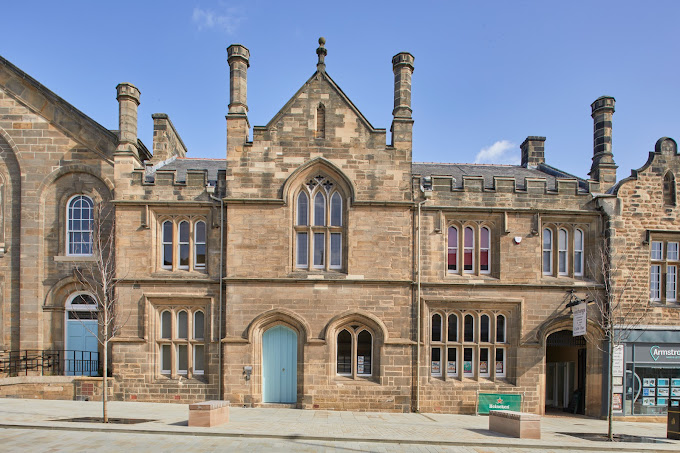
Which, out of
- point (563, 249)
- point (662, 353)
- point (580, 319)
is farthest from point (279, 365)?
point (662, 353)

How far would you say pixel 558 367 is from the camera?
22469mm

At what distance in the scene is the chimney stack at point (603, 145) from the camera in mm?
20266

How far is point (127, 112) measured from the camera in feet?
65.1

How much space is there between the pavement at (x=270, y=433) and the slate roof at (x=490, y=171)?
9.18 m

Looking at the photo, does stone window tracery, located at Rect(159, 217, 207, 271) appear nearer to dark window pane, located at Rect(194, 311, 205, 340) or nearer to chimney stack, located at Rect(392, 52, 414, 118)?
dark window pane, located at Rect(194, 311, 205, 340)

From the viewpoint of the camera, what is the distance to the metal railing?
1948 centimetres

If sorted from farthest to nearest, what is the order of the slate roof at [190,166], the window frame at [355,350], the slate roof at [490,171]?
the slate roof at [490,171], the slate roof at [190,166], the window frame at [355,350]

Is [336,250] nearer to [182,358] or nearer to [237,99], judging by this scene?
[237,99]

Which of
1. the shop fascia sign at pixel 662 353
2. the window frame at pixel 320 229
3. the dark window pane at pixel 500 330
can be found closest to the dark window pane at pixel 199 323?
the window frame at pixel 320 229

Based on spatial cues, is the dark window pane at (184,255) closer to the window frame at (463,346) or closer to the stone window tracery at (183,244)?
the stone window tracery at (183,244)

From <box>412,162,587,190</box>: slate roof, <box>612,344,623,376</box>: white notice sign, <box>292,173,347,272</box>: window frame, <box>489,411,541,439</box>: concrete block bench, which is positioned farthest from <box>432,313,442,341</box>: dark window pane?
<box>612,344,623,376</box>: white notice sign

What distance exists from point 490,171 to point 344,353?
398 inches

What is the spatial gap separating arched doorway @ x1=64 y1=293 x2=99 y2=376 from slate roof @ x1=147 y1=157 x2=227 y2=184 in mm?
5267

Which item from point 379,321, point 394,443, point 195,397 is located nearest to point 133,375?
point 195,397
